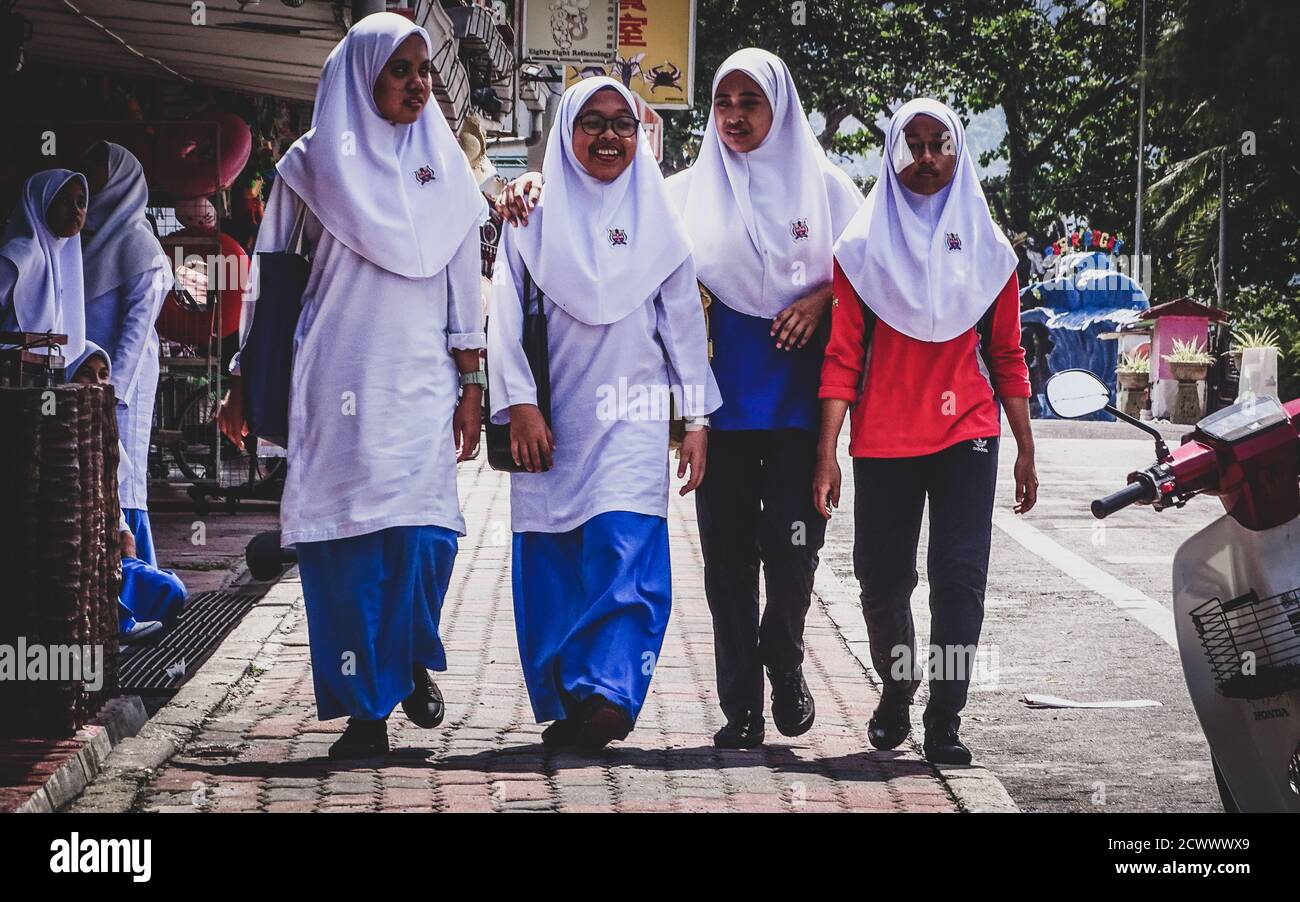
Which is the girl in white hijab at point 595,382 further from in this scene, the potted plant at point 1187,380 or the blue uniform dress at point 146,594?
the potted plant at point 1187,380

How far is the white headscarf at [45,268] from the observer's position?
7.70m

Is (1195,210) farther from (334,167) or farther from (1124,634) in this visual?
(334,167)

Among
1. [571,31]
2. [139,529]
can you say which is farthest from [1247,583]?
[571,31]

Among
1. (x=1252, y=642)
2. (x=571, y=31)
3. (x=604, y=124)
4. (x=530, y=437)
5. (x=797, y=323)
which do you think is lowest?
(x=1252, y=642)

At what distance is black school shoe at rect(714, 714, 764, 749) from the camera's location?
19.4 ft

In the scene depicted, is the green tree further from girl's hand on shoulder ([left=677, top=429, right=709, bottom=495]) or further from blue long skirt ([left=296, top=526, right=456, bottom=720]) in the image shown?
blue long skirt ([left=296, top=526, right=456, bottom=720])

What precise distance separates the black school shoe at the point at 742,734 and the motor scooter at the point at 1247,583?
1.85 m

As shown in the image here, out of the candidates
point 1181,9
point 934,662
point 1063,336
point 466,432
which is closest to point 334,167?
point 466,432

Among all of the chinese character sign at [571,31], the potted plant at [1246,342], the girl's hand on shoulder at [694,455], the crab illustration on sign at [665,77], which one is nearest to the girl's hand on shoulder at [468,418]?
the girl's hand on shoulder at [694,455]

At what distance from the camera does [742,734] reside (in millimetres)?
5914

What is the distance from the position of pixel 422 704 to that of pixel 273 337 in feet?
3.96

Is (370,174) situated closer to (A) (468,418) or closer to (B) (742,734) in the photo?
(A) (468,418)

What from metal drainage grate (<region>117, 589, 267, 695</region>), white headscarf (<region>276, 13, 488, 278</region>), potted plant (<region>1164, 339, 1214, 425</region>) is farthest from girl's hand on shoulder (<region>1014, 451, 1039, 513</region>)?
potted plant (<region>1164, 339, 1214, 425</region>)

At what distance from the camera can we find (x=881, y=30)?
120 ft
